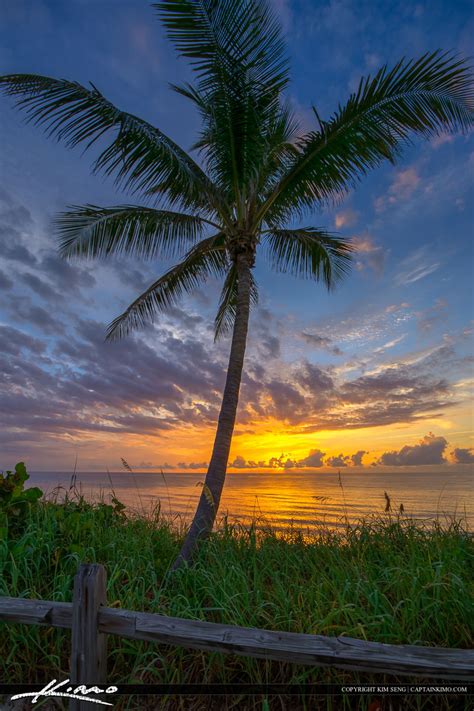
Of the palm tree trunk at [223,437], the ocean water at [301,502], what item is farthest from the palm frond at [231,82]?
the ocean water at [301,502]

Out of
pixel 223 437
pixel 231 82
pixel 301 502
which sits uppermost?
pixel 231 82

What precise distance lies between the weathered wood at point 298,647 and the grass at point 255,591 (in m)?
0.55

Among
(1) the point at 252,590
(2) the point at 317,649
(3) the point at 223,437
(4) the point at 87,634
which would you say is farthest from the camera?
(3) the point at 223,437

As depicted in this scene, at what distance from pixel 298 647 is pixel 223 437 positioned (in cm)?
343

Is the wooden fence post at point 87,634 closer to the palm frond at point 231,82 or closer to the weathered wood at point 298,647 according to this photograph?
the weathered wood at point 298,647

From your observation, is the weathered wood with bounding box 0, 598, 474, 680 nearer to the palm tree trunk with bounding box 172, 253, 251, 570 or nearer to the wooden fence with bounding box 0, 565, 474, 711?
the wooden fence with bounding box 0, 565, 474, 711

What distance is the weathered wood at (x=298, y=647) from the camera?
270 cm

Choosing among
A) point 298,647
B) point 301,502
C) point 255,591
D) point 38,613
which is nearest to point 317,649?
point 298,647

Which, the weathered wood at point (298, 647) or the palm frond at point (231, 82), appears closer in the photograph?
the weathered wood at point (298, 647)

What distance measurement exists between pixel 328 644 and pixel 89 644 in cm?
170

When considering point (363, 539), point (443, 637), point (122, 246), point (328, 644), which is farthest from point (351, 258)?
point (328, 644)

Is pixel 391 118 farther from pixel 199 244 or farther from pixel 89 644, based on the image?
pixel 89 644

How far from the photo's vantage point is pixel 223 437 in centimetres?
611

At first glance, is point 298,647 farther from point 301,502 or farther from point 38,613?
point 301,502
